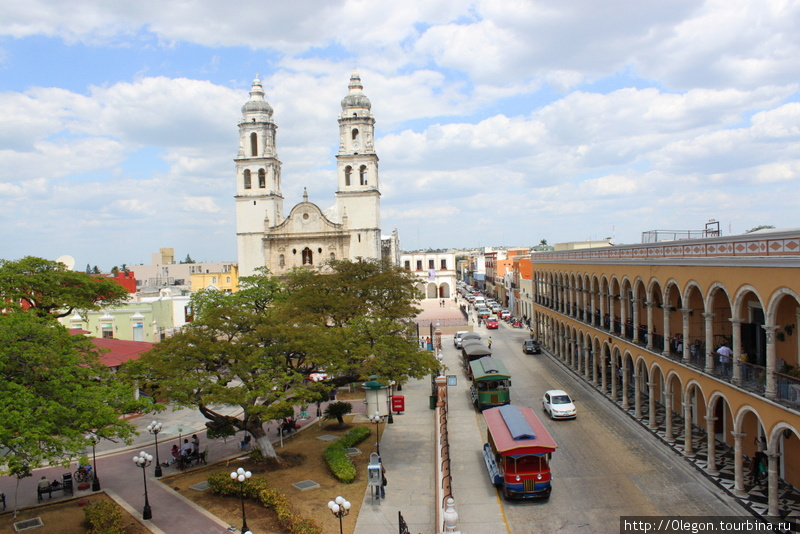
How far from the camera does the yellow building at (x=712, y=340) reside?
14445 millimetres

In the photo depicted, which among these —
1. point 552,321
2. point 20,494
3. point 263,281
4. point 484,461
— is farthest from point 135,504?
point 552,321

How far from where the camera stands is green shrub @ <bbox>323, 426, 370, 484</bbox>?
18.7 meters

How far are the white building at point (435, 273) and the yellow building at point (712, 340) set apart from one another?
192 ft

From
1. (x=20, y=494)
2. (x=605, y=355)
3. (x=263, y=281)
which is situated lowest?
(x=20, y=494)

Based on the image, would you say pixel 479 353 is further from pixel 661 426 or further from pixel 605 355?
pixel 661 426

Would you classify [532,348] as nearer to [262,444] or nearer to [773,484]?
[262,444]

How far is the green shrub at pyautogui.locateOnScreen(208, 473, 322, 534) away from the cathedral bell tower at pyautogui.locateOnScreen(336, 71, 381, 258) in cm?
3925

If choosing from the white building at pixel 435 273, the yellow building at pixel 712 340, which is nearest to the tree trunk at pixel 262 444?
the yellow building at pixel 712 340

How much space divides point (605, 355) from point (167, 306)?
33.2 m

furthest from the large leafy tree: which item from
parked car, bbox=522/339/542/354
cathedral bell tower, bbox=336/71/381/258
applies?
cathedral bell tower, bbox=336/71/381/258

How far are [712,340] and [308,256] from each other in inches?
1743

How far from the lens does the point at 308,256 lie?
2280 inches

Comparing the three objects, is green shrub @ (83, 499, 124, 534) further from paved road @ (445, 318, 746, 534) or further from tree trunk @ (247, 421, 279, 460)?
paved road @ (445, 318, 746, 534)

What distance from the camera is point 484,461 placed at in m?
20.3
